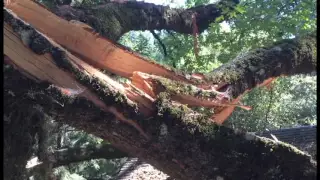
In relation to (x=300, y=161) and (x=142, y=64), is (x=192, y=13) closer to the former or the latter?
(x=142, y=64)

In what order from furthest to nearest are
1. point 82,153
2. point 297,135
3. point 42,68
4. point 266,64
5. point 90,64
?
point 297,135, point 82,153, point 266,64, point 90,64, point 42,68

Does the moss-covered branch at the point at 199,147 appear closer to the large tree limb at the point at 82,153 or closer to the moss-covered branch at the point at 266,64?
the moss-covered branch at the point at 266,64

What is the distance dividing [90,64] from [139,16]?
294 centimetres

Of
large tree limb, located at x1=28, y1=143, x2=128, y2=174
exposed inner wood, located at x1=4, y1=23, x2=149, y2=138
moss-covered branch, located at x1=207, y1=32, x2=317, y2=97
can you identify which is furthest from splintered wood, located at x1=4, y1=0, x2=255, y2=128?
large tree limb, located at x1=28, y1=143, x2=128, y2=174

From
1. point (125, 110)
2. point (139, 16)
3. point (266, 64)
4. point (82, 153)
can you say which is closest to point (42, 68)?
point (125, 110)

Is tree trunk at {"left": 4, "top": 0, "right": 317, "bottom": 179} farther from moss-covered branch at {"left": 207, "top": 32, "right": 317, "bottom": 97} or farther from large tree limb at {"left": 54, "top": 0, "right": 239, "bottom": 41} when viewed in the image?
large tree limb at {"left": 54, "top": 0, "right": 239, "bottom": 41}

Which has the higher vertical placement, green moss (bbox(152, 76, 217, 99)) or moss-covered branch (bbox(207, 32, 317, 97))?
moss-covered branch (bbox(207, 32, 317, 97))

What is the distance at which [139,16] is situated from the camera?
6109 millimetres

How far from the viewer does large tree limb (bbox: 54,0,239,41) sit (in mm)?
5133

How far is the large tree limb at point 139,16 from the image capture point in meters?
5.13

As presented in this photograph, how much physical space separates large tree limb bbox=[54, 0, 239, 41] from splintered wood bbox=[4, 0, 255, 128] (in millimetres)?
1182

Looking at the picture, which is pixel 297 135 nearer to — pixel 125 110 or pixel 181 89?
pixel 181 89

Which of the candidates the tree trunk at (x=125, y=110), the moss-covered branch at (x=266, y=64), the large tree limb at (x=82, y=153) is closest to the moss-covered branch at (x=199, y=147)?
the tree trunk at (x=125, y=110)

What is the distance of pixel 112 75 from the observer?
3471 mm
